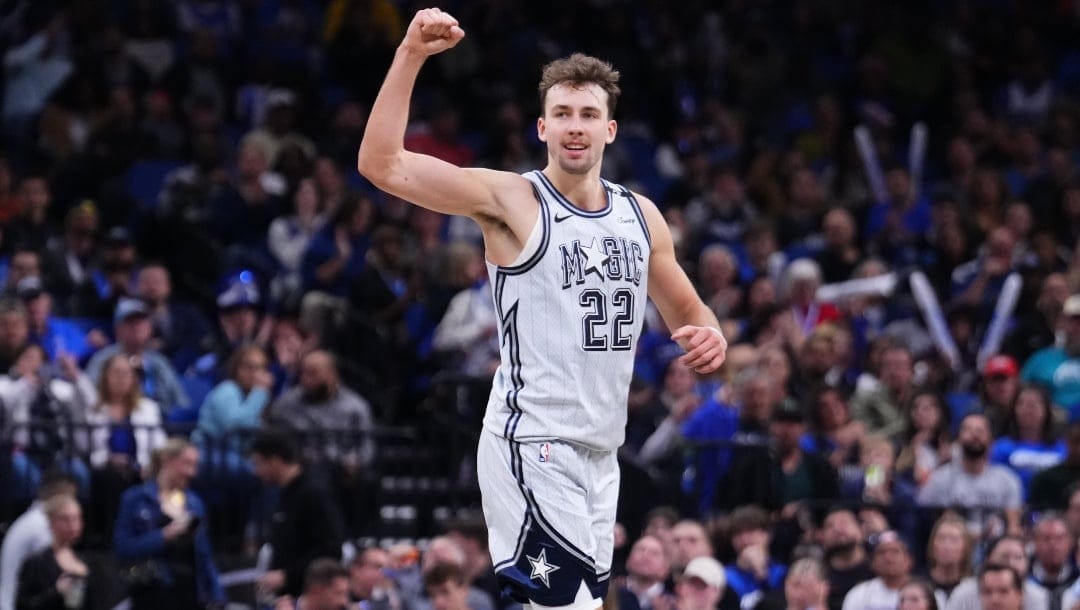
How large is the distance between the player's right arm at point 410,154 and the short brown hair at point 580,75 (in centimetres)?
43

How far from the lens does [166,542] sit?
10.6m

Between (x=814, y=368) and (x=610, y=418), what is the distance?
6.69 meters

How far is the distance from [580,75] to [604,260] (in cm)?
63

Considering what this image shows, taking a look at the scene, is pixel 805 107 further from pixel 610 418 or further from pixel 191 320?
pixel 610 418

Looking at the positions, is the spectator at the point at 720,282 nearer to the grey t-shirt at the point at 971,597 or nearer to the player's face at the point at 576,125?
the grey t-shirt at the point at 971,597

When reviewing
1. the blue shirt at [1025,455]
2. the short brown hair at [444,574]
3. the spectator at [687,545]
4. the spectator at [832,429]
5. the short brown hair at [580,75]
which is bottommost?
the short brown hair at [444,574]

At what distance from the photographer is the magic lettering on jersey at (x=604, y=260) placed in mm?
6410

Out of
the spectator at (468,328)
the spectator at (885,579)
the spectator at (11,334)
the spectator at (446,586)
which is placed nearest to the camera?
the spectator at (446,586)

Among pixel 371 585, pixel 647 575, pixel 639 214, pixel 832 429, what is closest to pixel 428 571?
pixel 371 585

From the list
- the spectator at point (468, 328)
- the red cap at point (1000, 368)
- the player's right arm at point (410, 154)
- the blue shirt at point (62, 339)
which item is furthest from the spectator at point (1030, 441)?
the player's right arm at point (410, 154)

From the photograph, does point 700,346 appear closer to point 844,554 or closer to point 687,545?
point 687,545

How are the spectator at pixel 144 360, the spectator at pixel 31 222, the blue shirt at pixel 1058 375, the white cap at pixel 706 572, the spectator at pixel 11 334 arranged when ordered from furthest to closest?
the spectator at pixel 31 222 → the blue shirt at pixel 1058 375 → the spectator at pixel 144 360 → the spectator at pixel 11 334 → the white cap at pixel 706 572

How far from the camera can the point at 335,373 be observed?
12.1 meters

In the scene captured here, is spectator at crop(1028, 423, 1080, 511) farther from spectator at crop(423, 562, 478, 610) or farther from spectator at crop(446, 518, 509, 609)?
spectator at crop(423, 562, 478, 610)
